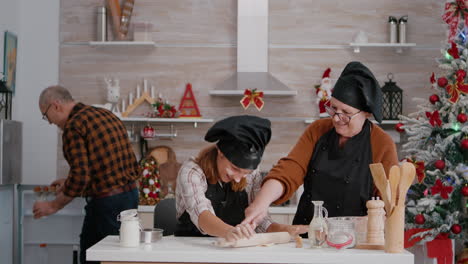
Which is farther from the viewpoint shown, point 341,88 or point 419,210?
point 419,210

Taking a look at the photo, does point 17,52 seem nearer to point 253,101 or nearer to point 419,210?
point 253,101

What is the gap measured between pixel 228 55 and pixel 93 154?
191 centimetres

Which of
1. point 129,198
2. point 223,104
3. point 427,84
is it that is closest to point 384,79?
point 427,84

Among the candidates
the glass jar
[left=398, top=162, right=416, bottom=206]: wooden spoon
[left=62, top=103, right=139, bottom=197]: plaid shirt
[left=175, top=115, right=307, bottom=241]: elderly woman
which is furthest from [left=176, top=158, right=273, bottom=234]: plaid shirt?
[left=62, top=103, right=139, bottom=197]: plaid shirt

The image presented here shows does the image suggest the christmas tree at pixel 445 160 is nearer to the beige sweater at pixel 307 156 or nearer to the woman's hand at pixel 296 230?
the beige sweater at pixel 307 156

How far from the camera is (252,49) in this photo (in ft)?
17.9

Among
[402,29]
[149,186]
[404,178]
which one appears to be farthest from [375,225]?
[402,29]

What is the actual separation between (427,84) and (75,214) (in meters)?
2.82

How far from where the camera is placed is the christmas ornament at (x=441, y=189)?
4.19 meters

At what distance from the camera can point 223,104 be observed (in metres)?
5.58

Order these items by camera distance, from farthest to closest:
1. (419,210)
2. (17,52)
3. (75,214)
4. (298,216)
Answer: (17,52), (75,214), (419,210), (298,216)

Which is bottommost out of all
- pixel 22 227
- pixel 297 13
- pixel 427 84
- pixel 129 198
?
pixel 22 227

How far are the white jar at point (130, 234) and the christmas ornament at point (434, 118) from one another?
236cm

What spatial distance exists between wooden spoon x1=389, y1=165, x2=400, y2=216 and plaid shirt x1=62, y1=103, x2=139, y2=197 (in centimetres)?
188
